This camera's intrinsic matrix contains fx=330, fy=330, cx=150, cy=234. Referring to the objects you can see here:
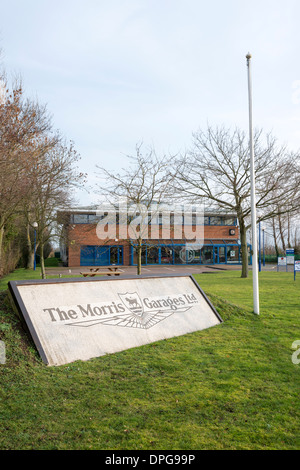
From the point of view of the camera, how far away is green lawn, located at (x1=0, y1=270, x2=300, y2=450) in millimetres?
3334

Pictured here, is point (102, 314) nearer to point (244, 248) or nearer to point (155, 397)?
point (155, 397)

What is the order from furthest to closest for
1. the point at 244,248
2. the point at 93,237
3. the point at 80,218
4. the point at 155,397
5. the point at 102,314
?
the point at 80,218 → the point at 93,237 → the point at 244,248 → the point at 102,314 → the point at 155,397

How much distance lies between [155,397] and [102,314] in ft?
8.17

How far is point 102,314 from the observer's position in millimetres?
6492

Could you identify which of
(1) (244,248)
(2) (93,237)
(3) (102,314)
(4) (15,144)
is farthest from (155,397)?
(2) (93,237)

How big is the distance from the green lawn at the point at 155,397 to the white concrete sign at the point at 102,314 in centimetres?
30

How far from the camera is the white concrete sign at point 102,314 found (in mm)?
5593

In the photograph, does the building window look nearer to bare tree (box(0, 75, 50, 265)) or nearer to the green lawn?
bare tree (box(0, 75, 50, 265))

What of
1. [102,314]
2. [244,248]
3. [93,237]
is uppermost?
[93,237]

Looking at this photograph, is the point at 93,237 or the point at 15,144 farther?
the point at 93,237

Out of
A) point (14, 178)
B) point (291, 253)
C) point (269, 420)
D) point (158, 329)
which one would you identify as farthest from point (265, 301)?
point (291, 253)

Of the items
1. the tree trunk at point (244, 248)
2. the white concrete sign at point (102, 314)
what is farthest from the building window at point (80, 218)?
the white concrete sign at point (102, 314)

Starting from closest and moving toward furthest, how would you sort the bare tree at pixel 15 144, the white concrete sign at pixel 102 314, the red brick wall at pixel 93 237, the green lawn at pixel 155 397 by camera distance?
the green lawn at pixel 155 397, the white concrete sign at pixel 102 314, the bare tree at pixel 15 144, the red brick wall at pixel 93 237

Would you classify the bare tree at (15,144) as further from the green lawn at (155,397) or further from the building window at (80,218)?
the building window at (80,218)
